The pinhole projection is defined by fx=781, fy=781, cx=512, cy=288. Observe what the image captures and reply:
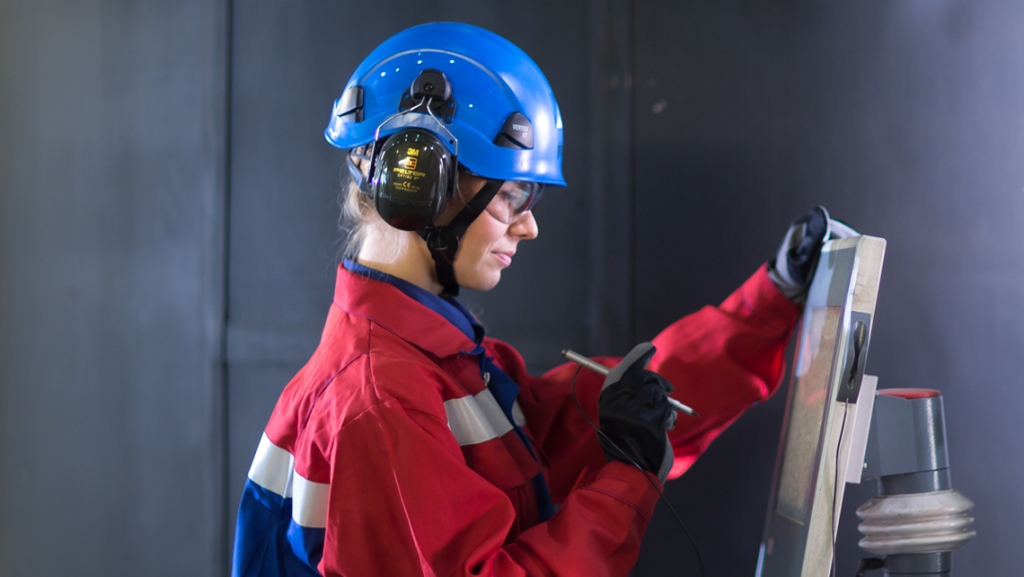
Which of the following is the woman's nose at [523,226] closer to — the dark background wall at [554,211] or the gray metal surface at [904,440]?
the dark background wall at [554,211]

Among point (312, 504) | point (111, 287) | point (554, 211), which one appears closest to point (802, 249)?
point (554, 211)

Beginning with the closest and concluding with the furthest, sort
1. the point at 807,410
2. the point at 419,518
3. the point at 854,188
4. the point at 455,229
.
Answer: the point at 419,518 < the point at 807,410 < the point at 455,229 < the point at 854,188

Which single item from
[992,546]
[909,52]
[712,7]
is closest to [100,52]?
[712,7]

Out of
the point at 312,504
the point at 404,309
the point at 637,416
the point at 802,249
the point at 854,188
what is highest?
the point at 854,188

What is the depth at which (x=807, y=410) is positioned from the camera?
1.14 metres

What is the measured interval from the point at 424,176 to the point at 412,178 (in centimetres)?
2

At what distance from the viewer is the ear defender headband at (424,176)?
1109 mm

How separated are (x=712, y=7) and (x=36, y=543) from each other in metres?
2.22

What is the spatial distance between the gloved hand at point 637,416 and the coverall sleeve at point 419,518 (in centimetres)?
16

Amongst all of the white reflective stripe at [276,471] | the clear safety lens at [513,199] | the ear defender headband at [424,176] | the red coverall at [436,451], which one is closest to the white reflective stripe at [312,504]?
the red coverall at [436,451]

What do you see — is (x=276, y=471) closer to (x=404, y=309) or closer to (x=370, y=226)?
(x=404, y=309)

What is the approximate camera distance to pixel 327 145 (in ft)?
5.97

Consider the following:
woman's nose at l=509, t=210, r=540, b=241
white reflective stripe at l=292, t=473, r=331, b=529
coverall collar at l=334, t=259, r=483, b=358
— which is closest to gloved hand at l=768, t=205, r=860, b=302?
woman's nose at l=509, t=210, r=540, b=241

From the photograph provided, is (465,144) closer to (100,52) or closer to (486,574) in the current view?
(486,574)
